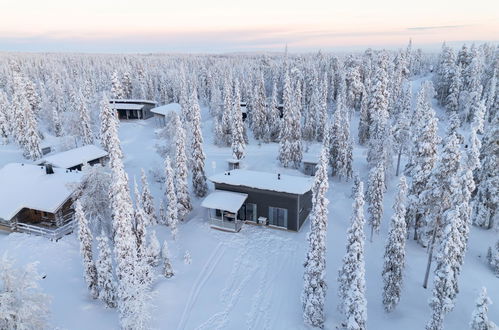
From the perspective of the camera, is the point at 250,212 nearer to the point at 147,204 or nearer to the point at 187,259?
the point at 187,259

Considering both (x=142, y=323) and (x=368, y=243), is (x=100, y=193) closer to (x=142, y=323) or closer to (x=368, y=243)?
(x=142, y=323)

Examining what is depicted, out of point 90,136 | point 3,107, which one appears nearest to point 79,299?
point 90,136

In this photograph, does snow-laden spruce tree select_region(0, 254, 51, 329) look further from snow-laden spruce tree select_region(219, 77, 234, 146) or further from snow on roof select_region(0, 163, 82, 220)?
snow-laden spruce tree select_region(219, 77, 234, 146)

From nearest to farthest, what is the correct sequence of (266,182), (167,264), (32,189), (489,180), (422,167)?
(167,264)
(422,167)
(489,180)
(32,189)
(266,182)

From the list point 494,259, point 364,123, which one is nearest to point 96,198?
point 494,259

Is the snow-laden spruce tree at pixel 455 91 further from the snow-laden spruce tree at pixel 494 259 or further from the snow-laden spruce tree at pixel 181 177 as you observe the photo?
the snow-laden spruce tree at pixel 181 177

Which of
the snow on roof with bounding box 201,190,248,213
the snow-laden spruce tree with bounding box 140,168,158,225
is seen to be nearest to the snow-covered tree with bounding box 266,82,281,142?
the snow on roof with bounding box 201,190,248,213

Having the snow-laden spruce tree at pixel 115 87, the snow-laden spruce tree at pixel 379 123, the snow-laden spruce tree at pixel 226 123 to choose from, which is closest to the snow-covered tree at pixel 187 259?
the snow-laden spruce tree at pixel 379 123
